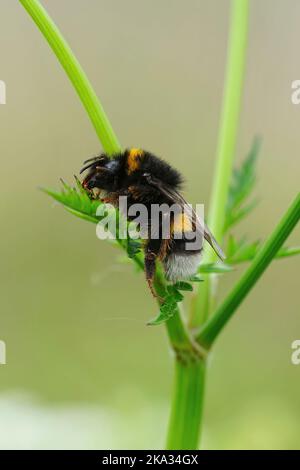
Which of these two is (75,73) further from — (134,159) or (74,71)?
(134,159)

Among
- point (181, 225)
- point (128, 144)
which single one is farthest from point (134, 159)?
point (128, 144)

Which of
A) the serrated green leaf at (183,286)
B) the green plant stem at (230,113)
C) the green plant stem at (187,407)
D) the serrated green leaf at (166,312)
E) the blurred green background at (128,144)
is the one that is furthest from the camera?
the blurred green background at (128,144)

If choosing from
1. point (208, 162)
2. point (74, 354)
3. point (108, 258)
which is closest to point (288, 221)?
point (74, 354)

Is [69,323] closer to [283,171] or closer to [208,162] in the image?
[208,162]

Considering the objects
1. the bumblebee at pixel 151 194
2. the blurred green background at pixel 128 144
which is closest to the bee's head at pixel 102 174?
the bumblebee at pixel 151 194

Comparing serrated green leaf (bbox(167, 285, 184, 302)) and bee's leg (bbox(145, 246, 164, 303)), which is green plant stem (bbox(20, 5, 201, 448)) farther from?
serrated green leaf (bbox(167, 285, 184, 302))

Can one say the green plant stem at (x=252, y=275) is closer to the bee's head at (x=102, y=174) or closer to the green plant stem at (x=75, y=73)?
the green plant stem at (x=75, y=73)
